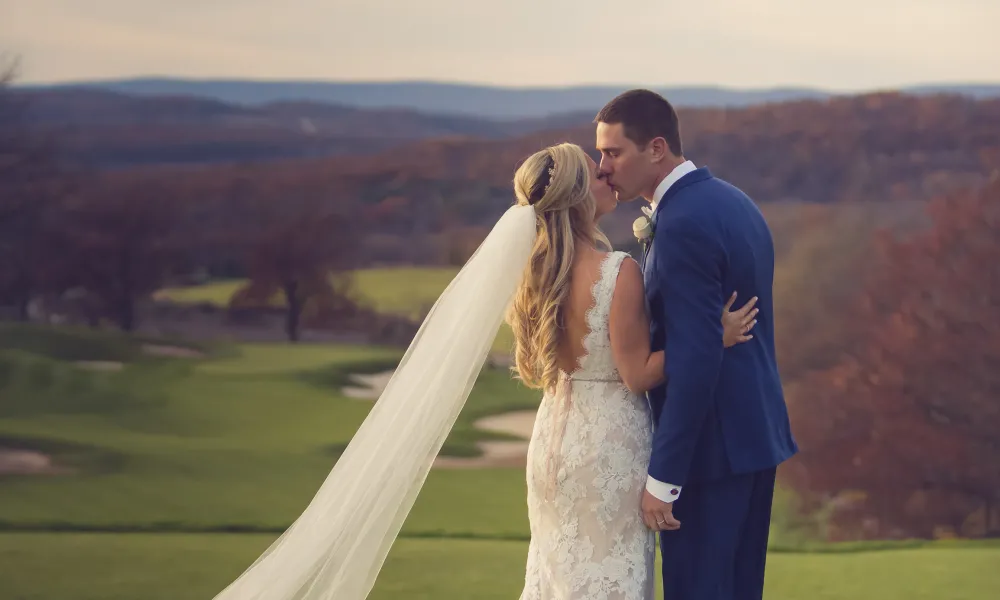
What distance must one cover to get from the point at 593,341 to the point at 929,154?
17.8ft

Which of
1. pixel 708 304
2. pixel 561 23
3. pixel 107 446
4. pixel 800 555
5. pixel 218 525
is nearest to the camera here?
pixel 708 304

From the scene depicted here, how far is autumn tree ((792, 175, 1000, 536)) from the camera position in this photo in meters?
6.48

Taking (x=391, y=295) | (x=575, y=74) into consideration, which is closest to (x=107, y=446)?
(x=391, y=295)

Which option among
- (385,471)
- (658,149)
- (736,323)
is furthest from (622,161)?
(385,471)

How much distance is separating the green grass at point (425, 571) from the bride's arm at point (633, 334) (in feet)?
5.89

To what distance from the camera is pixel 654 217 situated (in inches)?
87.7

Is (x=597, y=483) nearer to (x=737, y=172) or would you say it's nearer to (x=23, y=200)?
(x=737, y=172)

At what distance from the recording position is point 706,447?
220cm

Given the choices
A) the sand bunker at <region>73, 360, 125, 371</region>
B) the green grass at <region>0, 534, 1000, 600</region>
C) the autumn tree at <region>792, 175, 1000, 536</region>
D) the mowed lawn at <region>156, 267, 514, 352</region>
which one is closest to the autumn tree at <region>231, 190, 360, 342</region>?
the mowed lawn at <region>156, 267, 514, 352</region>

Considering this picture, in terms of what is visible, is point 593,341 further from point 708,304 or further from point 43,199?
point 43,199

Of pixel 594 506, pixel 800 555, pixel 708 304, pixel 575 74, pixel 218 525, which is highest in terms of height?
pixel 575 74

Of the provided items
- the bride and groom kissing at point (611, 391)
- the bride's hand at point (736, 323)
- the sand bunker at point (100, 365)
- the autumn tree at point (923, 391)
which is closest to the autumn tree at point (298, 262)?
the sand bunker at point (100, 365)

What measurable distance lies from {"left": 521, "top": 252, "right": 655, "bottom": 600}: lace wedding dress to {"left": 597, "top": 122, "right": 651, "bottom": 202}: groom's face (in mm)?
153

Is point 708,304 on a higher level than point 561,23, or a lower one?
lower
